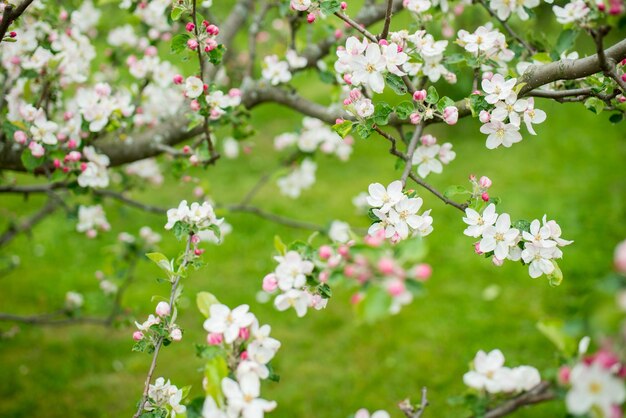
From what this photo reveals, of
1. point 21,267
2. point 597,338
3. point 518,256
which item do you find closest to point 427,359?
point 518,256

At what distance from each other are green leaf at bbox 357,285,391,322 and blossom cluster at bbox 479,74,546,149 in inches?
40.3

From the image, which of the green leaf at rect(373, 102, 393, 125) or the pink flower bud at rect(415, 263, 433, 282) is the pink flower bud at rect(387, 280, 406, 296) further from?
the green leaf at rect(373, 102, 393, 125)

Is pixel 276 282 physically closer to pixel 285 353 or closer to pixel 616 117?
pixel 616 117

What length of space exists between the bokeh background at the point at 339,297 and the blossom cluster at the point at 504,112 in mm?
1414

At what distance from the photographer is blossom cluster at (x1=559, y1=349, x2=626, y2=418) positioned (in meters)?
0.98

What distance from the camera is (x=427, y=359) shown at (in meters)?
3.84

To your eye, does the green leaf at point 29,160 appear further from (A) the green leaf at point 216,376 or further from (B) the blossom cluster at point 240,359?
(A) the green leaf at point 216,376

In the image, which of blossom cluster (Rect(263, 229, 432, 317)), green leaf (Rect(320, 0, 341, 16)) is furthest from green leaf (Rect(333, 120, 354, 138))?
blossom cluster (Rect(263, 229, 432, 317))

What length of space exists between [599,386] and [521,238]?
2.94 ft

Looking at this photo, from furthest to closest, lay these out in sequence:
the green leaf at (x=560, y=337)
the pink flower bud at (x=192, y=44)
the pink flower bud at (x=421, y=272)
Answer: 1. the pink flower bud at (x=192, y=44)
2. the green leaf at (x=560, y=337)
3. the pink flower bud at (x=421, y=272)

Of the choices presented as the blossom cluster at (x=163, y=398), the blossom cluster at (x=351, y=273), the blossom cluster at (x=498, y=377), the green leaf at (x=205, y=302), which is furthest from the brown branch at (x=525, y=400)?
the blossom cluster at (x=163, y=398)

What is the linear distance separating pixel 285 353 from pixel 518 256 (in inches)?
98.6

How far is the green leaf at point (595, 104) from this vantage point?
1.97 meters

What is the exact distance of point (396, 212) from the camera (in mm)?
1809
